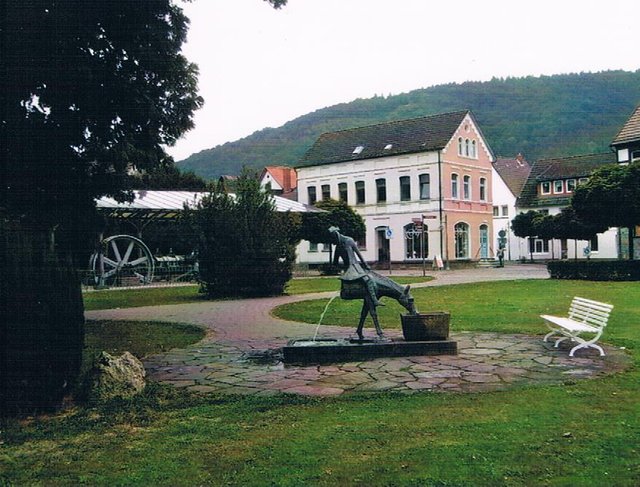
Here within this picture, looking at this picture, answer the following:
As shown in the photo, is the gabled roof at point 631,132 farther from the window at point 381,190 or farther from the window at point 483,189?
the window at point 381,190

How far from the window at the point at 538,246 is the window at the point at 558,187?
4631 mm

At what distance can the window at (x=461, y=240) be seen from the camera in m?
47.7

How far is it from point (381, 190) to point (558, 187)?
59.3 feet

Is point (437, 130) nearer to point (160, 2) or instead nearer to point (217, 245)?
point (217, 245)

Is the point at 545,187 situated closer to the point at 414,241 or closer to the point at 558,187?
the point at 558,187

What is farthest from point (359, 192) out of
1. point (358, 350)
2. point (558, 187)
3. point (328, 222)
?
point (358, 350)

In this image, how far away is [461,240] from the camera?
1905 inches

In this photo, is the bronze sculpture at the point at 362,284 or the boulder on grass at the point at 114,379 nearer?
the boulder on grass at the point at 114,379

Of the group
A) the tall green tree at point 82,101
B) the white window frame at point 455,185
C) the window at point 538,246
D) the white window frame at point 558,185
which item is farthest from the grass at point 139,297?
the white window frame at point 558,185

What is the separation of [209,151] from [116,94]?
74178 millimetres

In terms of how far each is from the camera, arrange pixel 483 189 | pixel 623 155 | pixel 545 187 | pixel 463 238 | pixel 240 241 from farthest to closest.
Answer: pixel 545 187 → pixel 483 189 → pixel 463 238 → pixel 623 155 → pixel 240 241

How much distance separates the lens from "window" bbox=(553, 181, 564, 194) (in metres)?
57.9

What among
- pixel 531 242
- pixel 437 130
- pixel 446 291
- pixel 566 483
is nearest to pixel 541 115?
pixel 531 242

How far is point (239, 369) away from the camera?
8.70m
